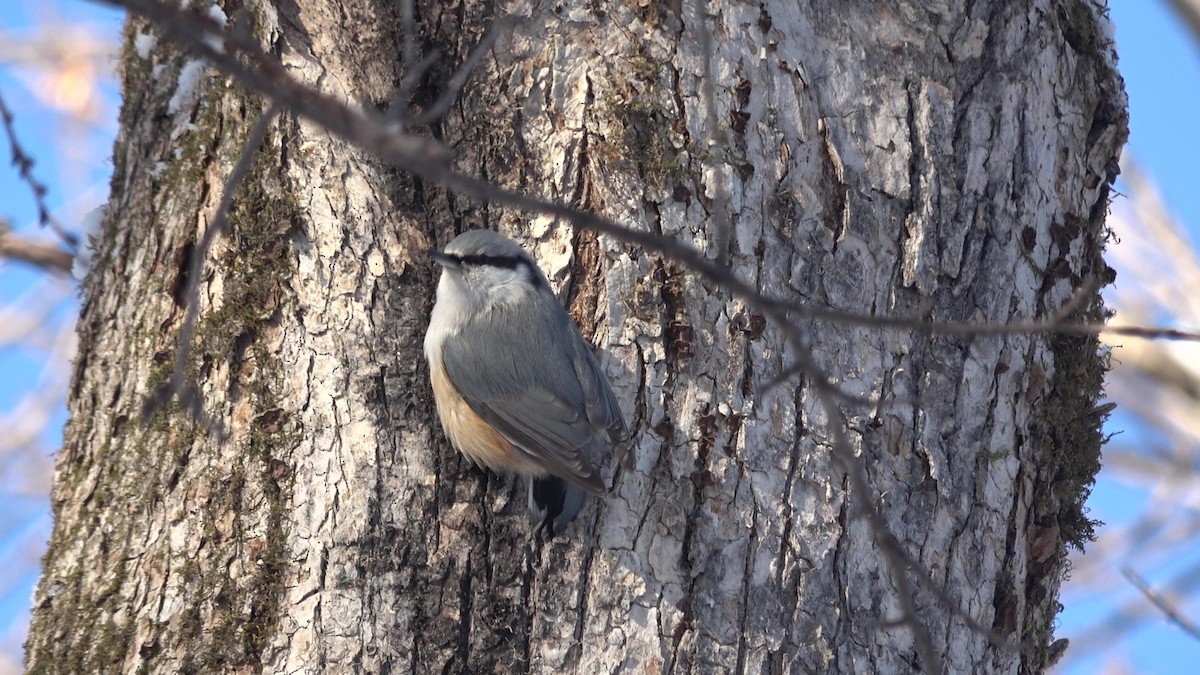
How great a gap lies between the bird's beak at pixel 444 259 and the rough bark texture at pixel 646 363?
11 cm

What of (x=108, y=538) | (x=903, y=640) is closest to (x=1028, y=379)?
(x=903, y=640)

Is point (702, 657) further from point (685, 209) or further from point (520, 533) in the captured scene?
point (685, 209)

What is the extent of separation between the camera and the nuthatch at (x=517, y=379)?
281 cm

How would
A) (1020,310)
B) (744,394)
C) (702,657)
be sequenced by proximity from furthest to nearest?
(1020,310) < (744,394) < (702,657)

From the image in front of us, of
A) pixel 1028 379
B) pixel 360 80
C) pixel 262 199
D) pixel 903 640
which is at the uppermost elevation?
pixel 360 80

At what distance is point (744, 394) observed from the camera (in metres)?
2.79

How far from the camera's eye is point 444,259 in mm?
2928

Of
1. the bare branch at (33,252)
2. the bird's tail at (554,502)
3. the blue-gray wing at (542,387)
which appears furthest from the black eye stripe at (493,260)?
the bare branch at (33,252)

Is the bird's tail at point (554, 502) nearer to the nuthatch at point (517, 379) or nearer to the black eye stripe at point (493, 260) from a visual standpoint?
the nuthatch at point (517, 379)

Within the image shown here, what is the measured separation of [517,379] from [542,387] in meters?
0.11

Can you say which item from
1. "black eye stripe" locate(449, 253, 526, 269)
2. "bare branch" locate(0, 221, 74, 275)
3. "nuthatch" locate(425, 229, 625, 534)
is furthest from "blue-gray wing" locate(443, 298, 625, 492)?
"bare branch" locate(0, 221, 74, 275)

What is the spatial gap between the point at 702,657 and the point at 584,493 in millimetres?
481

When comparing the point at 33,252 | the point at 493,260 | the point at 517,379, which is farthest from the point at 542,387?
the point at 33,252

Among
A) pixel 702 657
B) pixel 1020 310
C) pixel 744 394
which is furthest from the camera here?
pixel 1020 310
